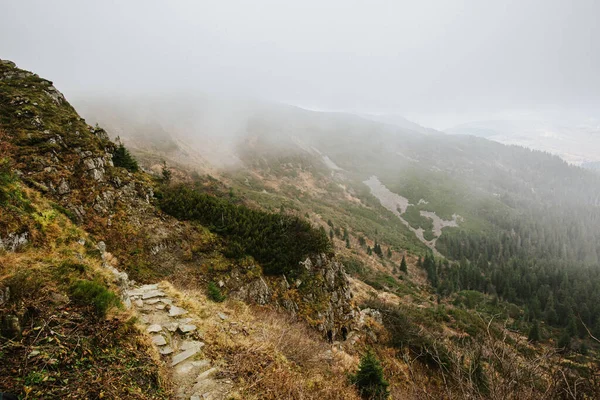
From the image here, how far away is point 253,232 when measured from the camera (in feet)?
66.1

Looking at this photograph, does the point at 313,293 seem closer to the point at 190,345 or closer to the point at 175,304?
the point at 175,304

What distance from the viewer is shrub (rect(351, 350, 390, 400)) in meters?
9.45

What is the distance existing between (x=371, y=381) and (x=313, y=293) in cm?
983

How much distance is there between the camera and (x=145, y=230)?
16094mm

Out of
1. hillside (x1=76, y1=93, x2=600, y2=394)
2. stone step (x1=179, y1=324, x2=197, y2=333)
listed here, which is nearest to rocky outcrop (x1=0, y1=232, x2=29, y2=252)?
stone step (x1=179, y1=324, x2=197, y2=333)

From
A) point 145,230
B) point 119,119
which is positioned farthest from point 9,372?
point 119,119

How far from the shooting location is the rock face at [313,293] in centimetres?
1692

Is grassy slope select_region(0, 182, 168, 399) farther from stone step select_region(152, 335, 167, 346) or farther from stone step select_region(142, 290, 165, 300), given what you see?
stone step select_region(142, 290, 165, 300)

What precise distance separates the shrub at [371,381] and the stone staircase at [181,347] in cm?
572

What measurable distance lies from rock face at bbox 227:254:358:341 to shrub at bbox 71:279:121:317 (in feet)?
34.8

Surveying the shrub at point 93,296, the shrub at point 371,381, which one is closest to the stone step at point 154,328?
the shrub at point 93,296

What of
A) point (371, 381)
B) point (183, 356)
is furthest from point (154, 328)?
point (371, 381)

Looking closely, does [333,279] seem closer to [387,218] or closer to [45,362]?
[45,362]

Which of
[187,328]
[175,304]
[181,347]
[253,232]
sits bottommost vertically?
[253,232]
